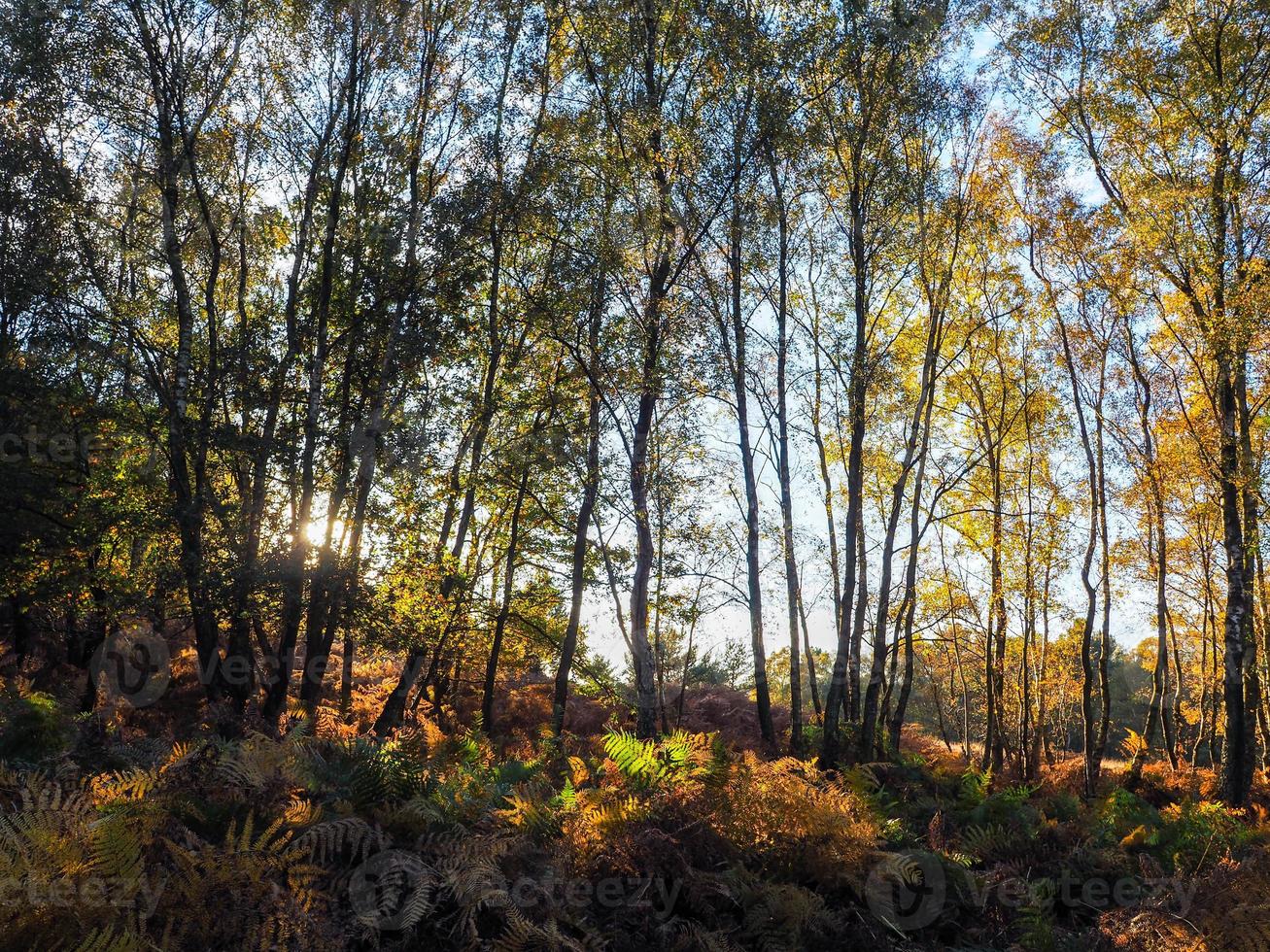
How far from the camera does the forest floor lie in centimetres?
351

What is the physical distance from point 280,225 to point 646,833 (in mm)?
13393

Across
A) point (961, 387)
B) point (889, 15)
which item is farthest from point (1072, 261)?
point (889, 15)

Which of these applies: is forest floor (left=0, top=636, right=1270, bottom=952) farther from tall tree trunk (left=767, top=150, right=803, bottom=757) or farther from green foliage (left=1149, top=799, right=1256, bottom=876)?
tall tree trunk (left=767, top=150, right=803, bottom=757)

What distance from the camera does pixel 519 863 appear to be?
4.84m

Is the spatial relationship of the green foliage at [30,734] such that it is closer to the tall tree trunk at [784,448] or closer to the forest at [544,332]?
the forest at [544,332]

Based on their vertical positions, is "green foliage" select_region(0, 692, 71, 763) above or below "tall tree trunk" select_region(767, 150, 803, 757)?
below

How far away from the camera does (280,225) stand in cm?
1459

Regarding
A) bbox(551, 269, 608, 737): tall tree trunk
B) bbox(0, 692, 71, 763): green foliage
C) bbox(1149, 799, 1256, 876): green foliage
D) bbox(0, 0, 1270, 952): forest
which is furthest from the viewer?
bbox(551, 269, 608, 737): tall tree trunk

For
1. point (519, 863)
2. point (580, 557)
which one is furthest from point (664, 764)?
point (580, 557)

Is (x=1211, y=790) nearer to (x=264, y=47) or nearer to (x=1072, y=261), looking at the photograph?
(x=1072, y=261)

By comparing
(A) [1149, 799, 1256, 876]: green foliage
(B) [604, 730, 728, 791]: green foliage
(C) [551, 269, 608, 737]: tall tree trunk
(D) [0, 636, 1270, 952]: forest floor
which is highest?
(C) [551, 269, 608, 737]: tall tree trunk

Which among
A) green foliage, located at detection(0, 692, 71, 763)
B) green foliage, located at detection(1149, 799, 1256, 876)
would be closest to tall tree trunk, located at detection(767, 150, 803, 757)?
green foliage, located at detection(1149, 799, 1256, 876)

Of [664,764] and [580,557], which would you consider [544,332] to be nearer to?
[580,557]

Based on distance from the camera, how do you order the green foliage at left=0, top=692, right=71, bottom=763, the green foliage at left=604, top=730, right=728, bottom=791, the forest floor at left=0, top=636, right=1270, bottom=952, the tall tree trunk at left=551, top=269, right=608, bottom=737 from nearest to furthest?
the forest floor at left=0, top=636, right=1270, bottom=952
the green foliage at left=0, top=692, right=71, bottom=763
the green foliage at left=604, top=730, right=728, bottom=791
the tall tree trunk at left=551, top=269, right=608, bottom=737
